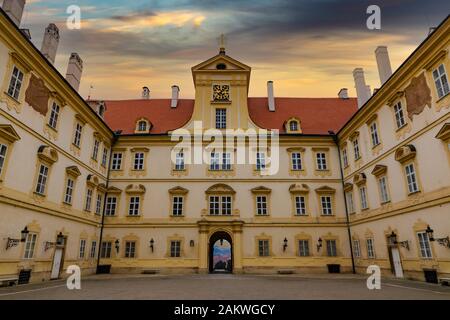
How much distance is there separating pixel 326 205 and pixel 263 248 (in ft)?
20.1

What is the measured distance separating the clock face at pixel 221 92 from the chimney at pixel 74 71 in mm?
11023

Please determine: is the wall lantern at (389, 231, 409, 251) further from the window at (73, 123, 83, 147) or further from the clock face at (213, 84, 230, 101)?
the window at (73, 123, 83, 147)

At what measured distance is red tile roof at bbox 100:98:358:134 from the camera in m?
26.5

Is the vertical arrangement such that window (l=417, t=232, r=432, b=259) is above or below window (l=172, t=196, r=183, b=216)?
below

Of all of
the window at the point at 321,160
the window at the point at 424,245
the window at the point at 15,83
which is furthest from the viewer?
the window at the point at 321,160

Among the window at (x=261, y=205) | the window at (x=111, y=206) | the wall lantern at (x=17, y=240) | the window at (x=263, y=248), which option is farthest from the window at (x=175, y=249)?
the wall lantern at (x=17, y=240)

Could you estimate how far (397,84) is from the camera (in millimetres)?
16344

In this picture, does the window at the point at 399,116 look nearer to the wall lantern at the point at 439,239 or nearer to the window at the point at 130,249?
the wall lantern at the point at 439,239

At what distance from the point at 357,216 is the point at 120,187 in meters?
18.4

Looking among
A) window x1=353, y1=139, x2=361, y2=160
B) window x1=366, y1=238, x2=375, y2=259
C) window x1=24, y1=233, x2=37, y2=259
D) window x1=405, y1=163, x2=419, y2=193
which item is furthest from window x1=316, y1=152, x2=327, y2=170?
window x1=24, y1=233, x2=37, y2=259

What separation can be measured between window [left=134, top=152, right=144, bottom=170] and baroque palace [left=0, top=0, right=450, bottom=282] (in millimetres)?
106

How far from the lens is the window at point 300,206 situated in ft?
76.2
